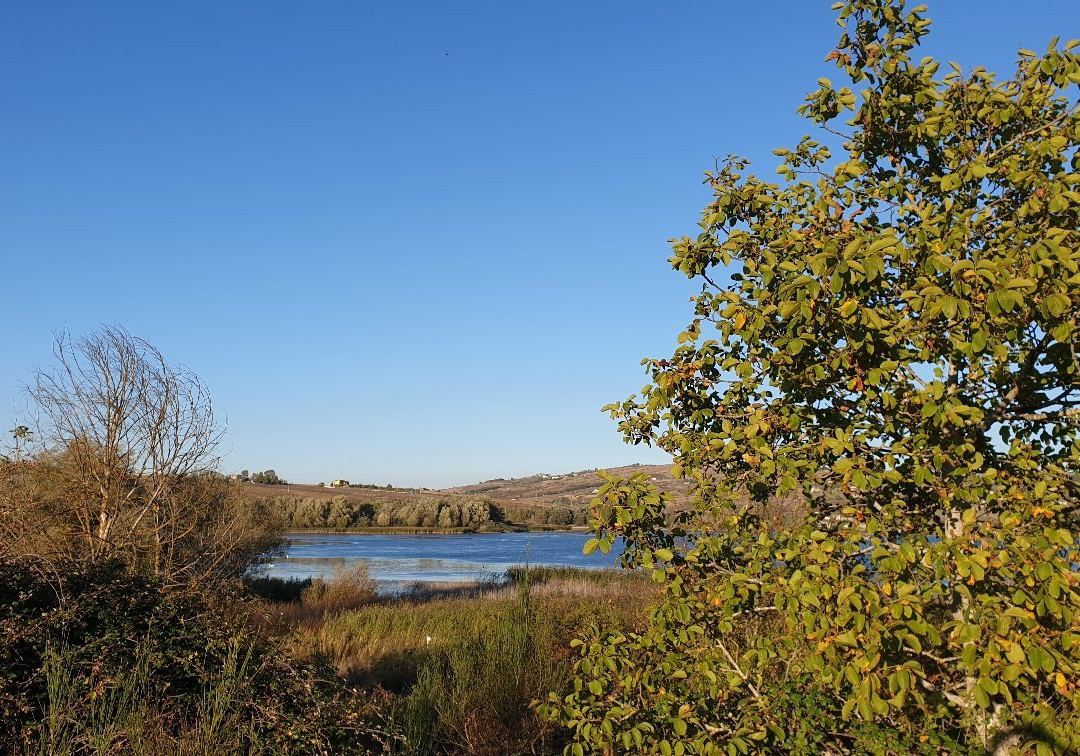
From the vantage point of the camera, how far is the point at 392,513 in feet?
232

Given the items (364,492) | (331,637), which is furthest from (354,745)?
(364,492)

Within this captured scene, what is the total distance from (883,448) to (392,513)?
69.8 metres

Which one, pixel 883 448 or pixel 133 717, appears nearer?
pixel 883 448

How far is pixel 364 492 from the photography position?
8300 cm

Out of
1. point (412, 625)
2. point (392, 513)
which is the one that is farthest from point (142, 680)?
point (392, 513)

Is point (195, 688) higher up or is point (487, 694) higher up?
point (195, 688)

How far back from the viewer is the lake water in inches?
1220

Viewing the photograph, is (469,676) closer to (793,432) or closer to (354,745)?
(354,745)

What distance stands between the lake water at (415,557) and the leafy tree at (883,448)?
18.6m

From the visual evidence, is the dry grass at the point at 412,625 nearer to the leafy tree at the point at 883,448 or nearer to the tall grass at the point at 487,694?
the tall grass at the point at 487,694

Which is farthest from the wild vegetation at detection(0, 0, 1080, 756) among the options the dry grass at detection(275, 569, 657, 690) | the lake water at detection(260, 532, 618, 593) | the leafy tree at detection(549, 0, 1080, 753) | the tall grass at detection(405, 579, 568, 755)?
the lake water at detection(260, 532, 618, 593)

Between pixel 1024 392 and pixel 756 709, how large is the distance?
7.36 ft

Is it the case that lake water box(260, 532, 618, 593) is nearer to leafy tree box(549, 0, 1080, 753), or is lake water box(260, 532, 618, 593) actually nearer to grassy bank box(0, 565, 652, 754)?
grassy bank box(0, 565, 652, 754)

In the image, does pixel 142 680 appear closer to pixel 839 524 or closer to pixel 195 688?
pixel 195 688
